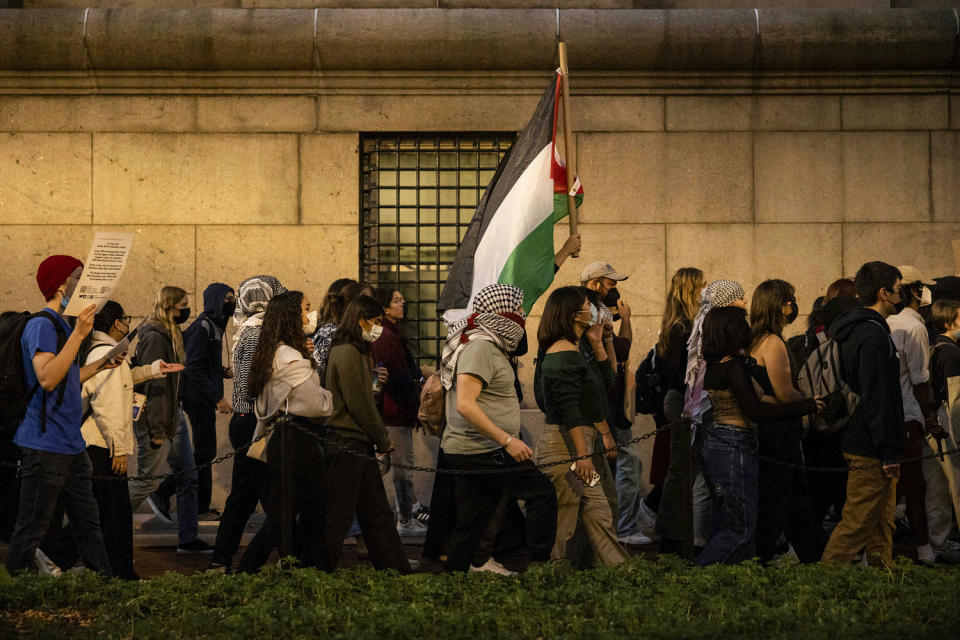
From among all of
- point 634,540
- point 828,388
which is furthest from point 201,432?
point 828,388

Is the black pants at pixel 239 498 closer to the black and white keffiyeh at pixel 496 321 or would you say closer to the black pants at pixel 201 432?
the black and white keffiyeh at pixel 496 321

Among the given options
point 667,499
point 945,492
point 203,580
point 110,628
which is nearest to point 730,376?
point 667,499

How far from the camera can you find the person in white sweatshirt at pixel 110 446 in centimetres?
765

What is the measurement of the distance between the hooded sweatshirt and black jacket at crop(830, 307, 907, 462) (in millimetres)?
4610

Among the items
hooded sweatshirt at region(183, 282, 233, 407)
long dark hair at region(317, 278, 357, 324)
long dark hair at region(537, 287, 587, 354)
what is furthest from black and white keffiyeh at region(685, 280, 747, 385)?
hooded sweatshirt at region(183, 282, 233, 407)

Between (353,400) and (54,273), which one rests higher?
(54,273)

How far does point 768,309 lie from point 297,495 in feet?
10.1

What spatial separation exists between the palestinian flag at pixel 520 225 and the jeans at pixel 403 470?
3.82 ft

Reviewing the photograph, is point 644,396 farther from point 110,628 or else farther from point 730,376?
point 110,628

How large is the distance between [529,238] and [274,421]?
2.23 meters

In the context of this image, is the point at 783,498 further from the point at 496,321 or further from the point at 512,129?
the point at 512,129

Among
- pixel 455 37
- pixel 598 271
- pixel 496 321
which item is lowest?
pixel 496 321

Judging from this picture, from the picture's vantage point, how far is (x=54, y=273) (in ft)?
23.0

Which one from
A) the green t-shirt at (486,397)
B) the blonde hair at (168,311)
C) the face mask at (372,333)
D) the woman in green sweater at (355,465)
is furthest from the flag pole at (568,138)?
the blonde hair at (168,311)
